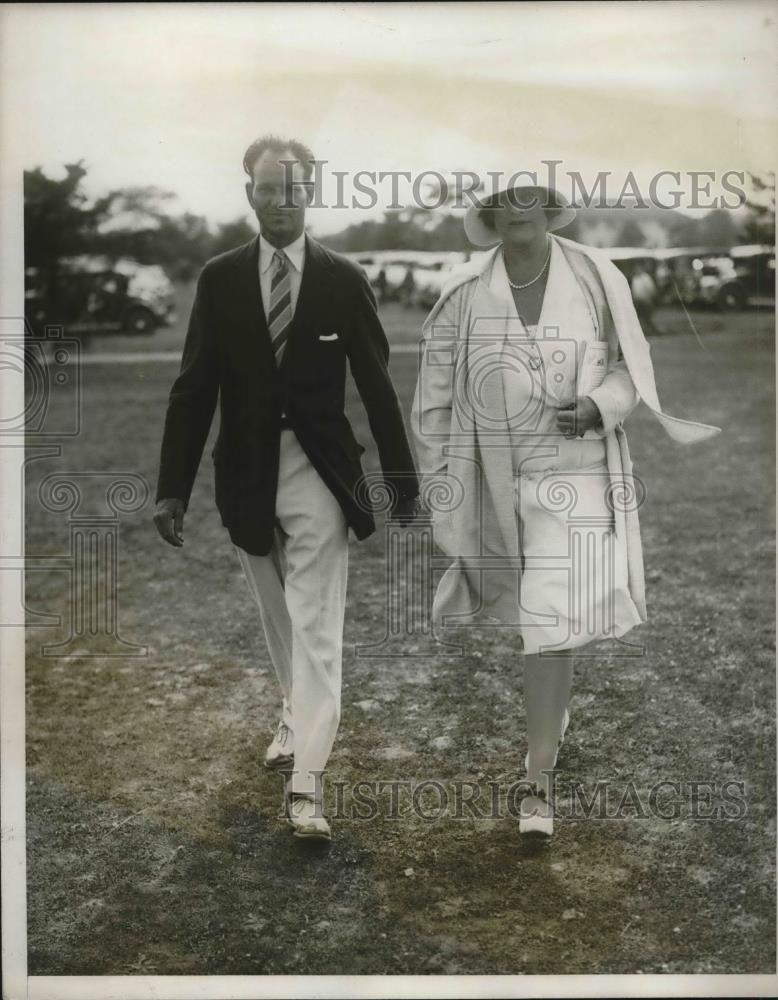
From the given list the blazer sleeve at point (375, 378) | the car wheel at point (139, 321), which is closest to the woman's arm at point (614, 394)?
the blazer sleeve at point (375, 378)

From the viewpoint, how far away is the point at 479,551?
440 cm

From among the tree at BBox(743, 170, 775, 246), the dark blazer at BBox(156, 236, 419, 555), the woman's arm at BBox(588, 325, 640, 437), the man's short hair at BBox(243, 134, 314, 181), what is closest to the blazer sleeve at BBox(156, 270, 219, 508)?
the dark blazer at BBox(156, 236, 419, 555)

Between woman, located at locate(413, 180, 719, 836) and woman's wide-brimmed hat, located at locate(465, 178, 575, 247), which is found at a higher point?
woman's wide-brimmed hat, located at locate(465, 178, 575, 247)

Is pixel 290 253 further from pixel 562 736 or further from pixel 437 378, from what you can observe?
pixel 562 736

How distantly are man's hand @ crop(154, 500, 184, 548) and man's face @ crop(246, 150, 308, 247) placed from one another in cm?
90

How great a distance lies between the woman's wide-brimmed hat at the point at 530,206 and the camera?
14.3ft

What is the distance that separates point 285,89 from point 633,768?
8.13 feet

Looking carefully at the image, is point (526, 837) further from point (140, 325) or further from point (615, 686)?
point (140, 325)

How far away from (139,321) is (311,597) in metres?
1.13

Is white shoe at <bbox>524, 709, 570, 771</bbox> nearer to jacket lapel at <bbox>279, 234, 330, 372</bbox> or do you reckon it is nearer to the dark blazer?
the dark blazer

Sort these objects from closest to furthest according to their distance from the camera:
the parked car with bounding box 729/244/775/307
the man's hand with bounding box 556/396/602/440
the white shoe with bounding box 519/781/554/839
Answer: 1. the man's hand with bounding box 556/396/602/440
2. the white shoe with bounding box 519/781/554/839
3. the parked car with bounding box 729/244/775/307

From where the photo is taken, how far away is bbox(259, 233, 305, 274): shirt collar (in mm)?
4277

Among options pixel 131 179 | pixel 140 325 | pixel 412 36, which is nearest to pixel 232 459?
pixel 140 325

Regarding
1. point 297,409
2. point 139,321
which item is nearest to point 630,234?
point 297,409
